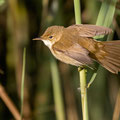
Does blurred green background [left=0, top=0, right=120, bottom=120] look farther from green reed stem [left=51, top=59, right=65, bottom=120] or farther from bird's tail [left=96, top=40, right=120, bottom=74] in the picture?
bird's tail [left=96, top=40, right=120, bottom=74]

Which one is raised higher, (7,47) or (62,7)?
(62,7)

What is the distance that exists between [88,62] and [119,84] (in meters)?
1.40

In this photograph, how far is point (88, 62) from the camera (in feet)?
5.41

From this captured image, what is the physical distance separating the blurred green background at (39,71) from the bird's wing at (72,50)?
57cm

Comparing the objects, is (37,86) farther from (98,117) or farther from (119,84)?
(119,84)

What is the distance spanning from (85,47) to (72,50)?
0.12m

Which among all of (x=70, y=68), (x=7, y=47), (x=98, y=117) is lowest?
(x=98, y=117)

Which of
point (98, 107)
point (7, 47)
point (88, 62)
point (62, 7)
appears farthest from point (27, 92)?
point (88, 62)

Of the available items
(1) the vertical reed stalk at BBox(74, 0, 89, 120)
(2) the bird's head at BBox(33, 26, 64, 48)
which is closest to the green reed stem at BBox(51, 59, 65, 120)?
(2) the bird's head at BBox(33, 26, 64, 48)

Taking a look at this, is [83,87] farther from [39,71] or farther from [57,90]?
[39,71]

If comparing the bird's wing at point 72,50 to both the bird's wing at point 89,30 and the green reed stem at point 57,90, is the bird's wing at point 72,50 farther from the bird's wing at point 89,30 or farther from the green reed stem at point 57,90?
the green reed stem at point 57,90

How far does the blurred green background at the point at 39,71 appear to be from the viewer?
2664mm

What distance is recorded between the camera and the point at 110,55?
1.88m

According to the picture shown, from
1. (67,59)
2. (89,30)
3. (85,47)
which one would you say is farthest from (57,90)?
(89,30)
